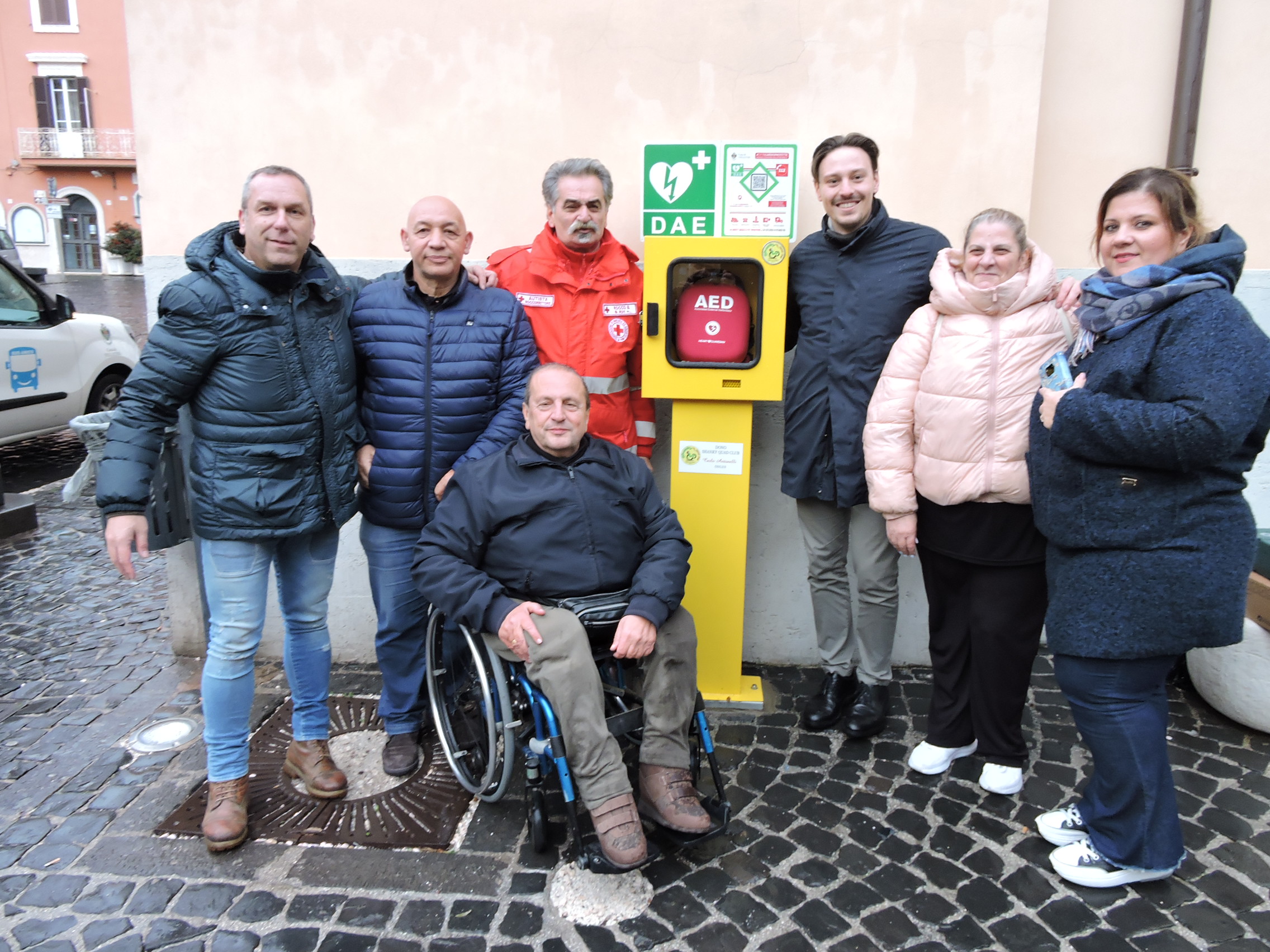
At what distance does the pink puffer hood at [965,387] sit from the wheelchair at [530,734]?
1.01 metres

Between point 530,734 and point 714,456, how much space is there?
1.26 m

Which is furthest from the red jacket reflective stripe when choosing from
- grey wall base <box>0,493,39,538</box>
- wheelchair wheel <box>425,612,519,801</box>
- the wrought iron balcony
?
the wrought iron balcony

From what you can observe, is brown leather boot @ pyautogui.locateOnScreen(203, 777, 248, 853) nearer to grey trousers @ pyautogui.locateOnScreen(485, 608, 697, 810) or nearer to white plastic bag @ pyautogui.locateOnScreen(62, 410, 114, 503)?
grey trousers @ pyautogui.locateOnScreen(485, 608, 697, 810)

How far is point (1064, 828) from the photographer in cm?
257

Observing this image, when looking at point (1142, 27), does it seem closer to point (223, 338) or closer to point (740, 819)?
point (740, 819)

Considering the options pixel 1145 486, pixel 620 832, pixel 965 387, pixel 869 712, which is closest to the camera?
pixel 1145 486

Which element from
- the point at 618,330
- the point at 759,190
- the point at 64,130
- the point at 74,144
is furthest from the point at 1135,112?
the point at 64,130

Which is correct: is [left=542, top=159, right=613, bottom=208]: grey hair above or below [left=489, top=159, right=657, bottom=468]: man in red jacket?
above

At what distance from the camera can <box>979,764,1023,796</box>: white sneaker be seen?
2814mm

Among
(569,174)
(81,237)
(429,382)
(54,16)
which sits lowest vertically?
(429,382)

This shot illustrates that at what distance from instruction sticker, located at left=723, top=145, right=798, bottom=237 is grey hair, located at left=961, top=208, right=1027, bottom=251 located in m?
0.94

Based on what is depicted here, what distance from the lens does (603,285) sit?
306 centimetres

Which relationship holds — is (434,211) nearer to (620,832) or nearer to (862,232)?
(862,232)

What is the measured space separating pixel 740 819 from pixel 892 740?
0.79 metres
